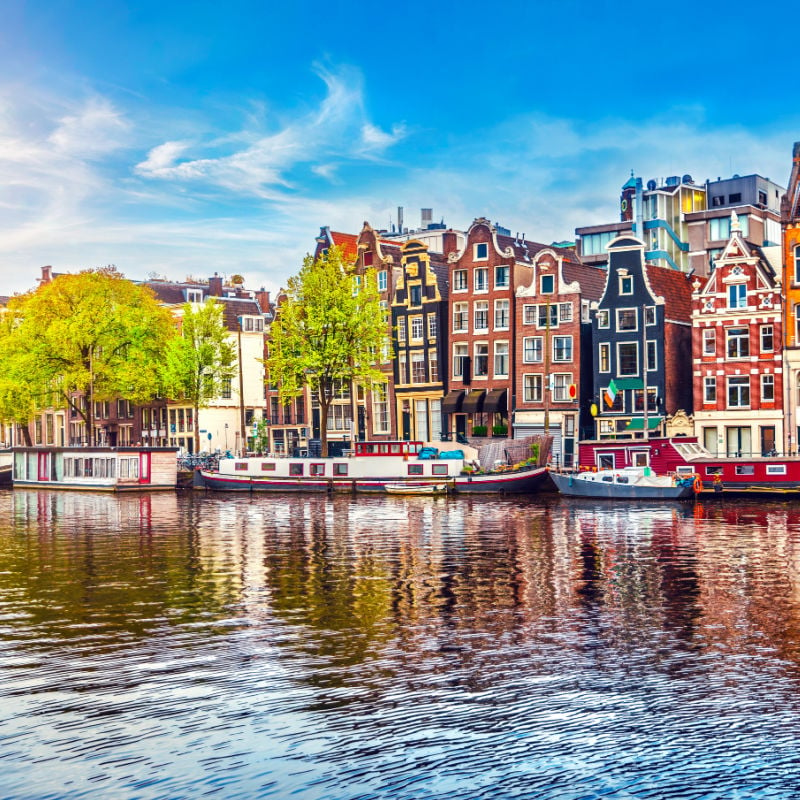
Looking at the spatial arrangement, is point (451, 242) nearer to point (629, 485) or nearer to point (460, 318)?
point (460, 318)

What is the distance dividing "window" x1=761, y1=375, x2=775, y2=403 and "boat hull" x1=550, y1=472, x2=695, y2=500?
16.2m

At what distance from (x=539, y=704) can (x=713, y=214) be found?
370 ft

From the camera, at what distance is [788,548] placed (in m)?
41.8

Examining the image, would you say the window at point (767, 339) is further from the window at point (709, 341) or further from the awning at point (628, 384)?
the awning at point (628, 384)

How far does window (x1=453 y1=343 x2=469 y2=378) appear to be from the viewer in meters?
90.6

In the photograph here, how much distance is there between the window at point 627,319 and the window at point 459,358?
13.5m

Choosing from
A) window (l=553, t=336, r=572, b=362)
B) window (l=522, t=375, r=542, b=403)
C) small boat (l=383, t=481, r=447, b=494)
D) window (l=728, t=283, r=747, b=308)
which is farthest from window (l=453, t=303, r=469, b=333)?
small boat (l=383, t=481, r=447, b=494)

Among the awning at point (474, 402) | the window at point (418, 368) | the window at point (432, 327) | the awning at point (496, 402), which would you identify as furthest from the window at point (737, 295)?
the window at point (418, 368)

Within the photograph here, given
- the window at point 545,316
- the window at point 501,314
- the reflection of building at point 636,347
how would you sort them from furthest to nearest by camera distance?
the window at point 501,314, the window at point 545,316, the reflection of building at point 636,347

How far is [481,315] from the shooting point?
294 feet

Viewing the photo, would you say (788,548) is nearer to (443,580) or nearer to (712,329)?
(443,580)

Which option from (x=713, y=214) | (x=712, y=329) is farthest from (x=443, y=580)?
(x=713, y=214)

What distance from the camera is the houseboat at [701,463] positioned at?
207 feet

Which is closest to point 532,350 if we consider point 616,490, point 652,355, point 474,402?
point 474,402
